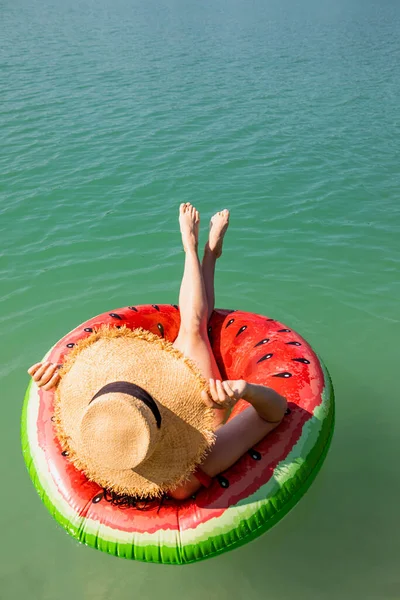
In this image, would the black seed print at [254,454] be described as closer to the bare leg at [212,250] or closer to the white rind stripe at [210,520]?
the white rind stripe at [210,520]

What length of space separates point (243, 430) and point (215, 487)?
293 mm

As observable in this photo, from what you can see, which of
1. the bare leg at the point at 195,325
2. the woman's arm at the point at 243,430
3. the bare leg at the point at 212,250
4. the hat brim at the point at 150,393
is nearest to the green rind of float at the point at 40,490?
the woman's arm at the point at 243,430

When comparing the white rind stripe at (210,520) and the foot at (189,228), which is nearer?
the white rind stripe at (210,520)

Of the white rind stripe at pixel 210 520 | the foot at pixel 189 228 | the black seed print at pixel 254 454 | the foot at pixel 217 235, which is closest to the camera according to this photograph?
the white rind stripe at pixel 210 520

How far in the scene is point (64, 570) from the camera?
3.20m

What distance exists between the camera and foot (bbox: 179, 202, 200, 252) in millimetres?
3977

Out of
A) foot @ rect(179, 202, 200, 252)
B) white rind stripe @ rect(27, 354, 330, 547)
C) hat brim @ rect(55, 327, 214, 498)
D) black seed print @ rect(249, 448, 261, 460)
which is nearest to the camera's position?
hat brim @ rect(55, 327, 214, 498)

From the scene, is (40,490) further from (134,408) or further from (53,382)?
(134,408)

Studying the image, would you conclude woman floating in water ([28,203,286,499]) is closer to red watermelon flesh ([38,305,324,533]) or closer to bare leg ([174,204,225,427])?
red watermelon flesh ([38,305,324,533])

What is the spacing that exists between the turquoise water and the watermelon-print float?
675 millimetres

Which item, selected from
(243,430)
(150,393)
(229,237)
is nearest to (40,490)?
(243,430)

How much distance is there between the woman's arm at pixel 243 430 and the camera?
2545 millimetres

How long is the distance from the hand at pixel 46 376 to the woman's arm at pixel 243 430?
2.29 feet

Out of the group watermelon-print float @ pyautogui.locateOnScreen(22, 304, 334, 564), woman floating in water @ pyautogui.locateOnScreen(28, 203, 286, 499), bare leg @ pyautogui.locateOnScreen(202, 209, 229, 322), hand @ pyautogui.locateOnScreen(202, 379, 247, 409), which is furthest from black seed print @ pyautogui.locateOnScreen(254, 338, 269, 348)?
hand @ pyautogui.locateOnScreen(202, 379, 247, 409)
